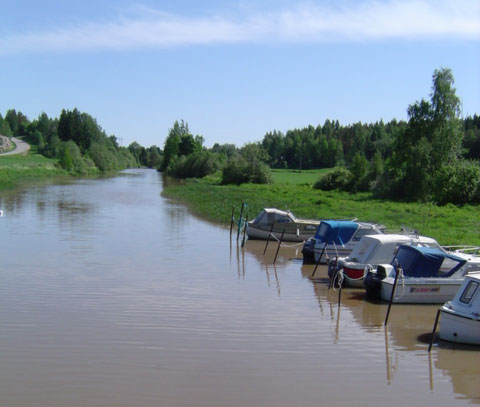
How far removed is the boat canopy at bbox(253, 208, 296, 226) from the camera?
32.5m

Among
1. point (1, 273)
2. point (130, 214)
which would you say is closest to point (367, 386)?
point (1, 273)

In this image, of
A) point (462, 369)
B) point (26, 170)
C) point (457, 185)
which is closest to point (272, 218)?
point (462, 369)

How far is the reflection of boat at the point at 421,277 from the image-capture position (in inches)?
729

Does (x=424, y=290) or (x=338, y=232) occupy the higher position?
(x=338, y=232)

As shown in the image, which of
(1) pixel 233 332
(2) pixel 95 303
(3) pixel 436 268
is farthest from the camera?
(3) pixel 436 268

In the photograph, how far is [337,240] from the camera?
25828 millimetres

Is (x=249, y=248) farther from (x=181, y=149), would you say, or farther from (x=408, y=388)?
(x=181, y=149)

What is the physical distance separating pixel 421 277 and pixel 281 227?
46.1 ft

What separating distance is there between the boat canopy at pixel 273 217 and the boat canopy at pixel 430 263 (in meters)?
13.7

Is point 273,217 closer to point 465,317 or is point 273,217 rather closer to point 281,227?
point 281,227

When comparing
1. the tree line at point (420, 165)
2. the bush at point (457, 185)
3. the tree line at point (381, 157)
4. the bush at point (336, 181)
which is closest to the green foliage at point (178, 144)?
the tree line at point (381, 157)

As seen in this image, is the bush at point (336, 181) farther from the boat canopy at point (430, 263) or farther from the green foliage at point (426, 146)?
the boat canopy at point (430, 263)

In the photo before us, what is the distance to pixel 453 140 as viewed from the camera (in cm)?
5750

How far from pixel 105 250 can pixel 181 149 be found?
395 feet
